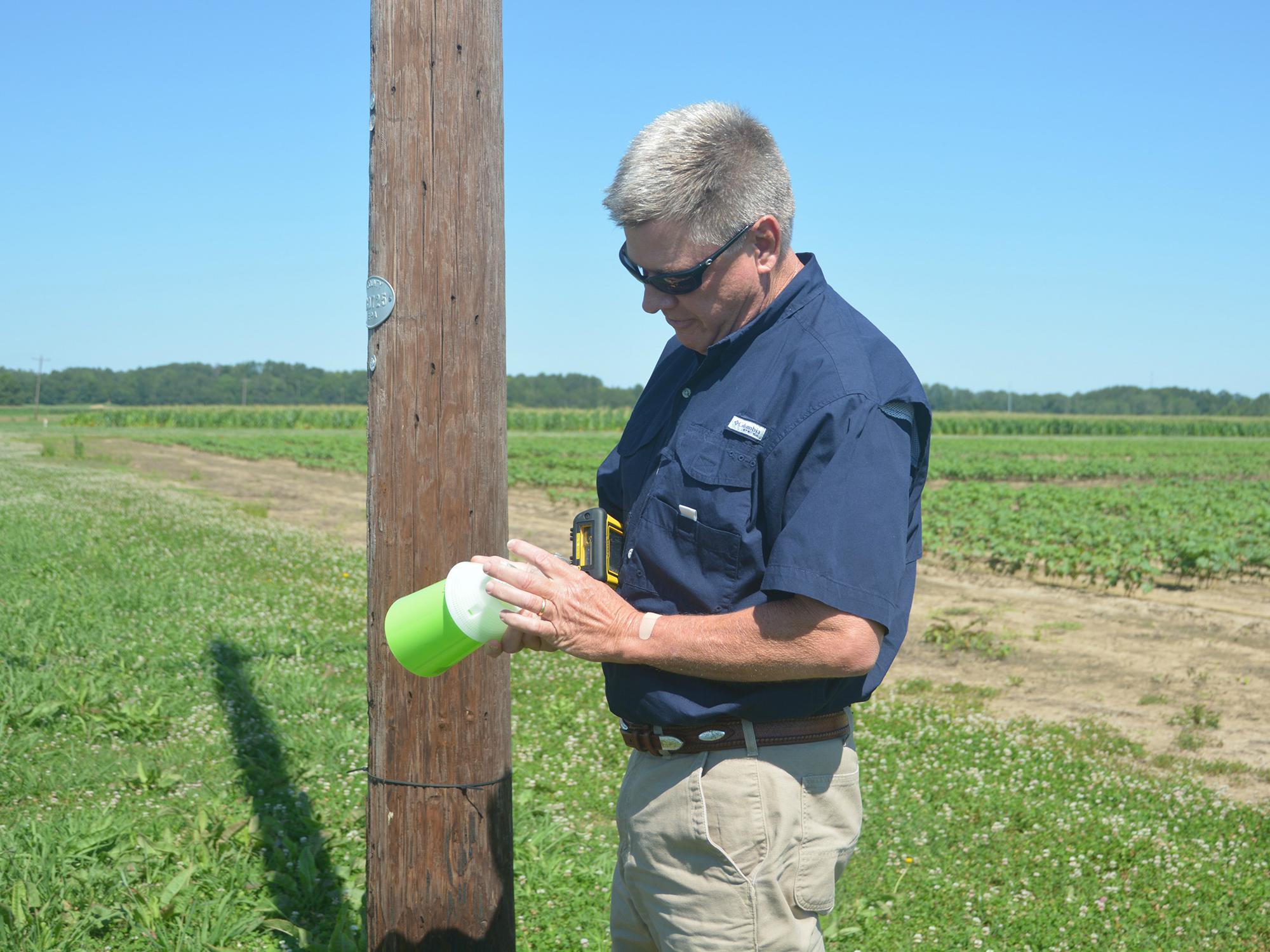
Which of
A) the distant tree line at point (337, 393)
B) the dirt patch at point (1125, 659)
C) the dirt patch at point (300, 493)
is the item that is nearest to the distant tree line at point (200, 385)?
the distant tree line at point (337, 393)

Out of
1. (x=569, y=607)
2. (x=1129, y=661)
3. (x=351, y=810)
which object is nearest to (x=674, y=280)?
(x=569, y=607)

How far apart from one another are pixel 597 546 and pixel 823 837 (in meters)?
0.74

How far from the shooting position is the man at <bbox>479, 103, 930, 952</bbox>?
5.82 feet

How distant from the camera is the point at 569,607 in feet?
6.29

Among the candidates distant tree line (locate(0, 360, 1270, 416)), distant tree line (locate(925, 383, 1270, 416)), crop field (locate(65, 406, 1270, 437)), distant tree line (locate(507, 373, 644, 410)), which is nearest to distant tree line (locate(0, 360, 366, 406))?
distant tree line (locate(0, 360, 1270, 416))

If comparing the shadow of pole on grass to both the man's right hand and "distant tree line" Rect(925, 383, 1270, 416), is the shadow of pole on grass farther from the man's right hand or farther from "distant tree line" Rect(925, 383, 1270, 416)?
"distant tree line" Rect(925, 383, 1270, 416)

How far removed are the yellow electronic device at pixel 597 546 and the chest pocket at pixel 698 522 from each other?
110 millimetres

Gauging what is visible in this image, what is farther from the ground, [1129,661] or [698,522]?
[698,522]

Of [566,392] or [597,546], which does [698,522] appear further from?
[566,392]

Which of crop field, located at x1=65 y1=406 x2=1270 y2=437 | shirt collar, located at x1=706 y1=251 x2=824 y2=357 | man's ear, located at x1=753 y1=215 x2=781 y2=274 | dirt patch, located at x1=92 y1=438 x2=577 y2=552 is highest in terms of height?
crop field, located at x1=65 y1=406 x2=1270 y2=437

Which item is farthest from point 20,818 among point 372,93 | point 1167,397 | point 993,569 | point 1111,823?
point 1167,397

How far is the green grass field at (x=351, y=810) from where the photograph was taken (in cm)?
362

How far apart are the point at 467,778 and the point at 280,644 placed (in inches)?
191

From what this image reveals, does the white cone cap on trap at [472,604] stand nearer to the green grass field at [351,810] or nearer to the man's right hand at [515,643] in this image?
the man's right hand at [515,643]
